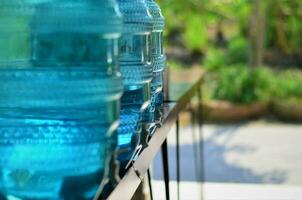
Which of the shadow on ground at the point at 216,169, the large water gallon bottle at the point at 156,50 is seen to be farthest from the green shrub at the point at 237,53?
the large water gallon bottle at the point at 156,50

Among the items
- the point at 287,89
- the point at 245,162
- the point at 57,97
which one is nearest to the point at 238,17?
the point at 287,89

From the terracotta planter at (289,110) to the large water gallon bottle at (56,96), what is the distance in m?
6.77

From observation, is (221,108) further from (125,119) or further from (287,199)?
(125,119)

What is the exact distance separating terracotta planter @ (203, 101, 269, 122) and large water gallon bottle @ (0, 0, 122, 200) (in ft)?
21.6

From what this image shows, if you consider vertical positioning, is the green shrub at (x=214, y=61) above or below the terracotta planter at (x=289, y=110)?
above

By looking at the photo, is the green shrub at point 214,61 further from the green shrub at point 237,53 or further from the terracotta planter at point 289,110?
the terracotta planter at point 289,110

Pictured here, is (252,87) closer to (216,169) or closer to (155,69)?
(216,169)

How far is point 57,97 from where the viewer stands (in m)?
0.58

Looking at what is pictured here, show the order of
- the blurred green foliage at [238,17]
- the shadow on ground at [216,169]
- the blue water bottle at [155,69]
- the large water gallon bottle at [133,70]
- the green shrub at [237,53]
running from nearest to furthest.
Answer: the large water gallon bottle at [133,70]
the blue water bottle at [155,69]
the shadow on ground at [216,169]
the blurred green foliage at [238,17]
the green shrub at [237,53]

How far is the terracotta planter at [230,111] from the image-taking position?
280 inches

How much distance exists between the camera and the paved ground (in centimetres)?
318

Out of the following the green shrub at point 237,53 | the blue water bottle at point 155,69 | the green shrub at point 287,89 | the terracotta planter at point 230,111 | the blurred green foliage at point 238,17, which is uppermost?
the blue water bottle at point 155,69

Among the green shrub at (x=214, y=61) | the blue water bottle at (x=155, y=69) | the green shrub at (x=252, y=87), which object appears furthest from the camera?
the green shrub at (x=214, y=61)

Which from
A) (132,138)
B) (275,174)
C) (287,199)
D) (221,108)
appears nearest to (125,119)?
(132,138)
